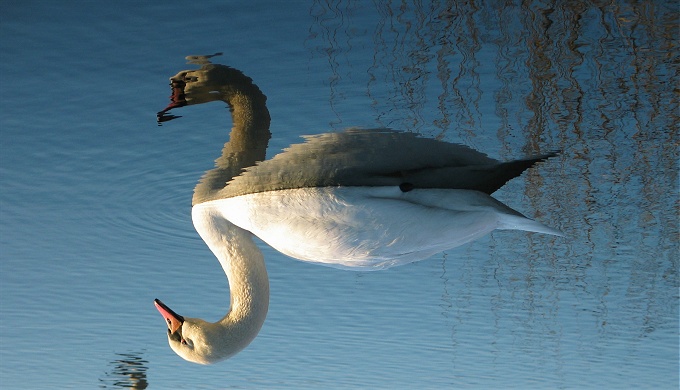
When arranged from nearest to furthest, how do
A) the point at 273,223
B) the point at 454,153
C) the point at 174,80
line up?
the point at 273,223 → the point at 454,153 → the point at 174,80

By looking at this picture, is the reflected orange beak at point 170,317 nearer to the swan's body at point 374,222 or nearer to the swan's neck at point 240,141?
the swan's neck at point 240,141

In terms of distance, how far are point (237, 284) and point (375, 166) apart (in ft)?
1.76

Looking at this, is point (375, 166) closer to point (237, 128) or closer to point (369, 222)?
point (369, 222)

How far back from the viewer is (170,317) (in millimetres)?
2715

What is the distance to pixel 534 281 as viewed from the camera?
9.04ft

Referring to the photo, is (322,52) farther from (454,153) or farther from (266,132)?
(454,153)

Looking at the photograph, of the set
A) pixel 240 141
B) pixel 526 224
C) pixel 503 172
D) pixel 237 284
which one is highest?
pixel 240 141

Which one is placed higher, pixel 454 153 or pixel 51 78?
pixel 51 78

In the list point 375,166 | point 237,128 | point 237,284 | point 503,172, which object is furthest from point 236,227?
point 503,172

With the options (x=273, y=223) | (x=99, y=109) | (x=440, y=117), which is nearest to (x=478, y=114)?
(x=440, y=117)

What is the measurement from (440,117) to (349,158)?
344 millimetres

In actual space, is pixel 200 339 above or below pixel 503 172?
below

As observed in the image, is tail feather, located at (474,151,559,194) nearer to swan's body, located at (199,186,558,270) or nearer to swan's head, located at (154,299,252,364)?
swan's body, located at (199,186,558,270)

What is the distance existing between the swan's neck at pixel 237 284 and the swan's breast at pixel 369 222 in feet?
0.76
